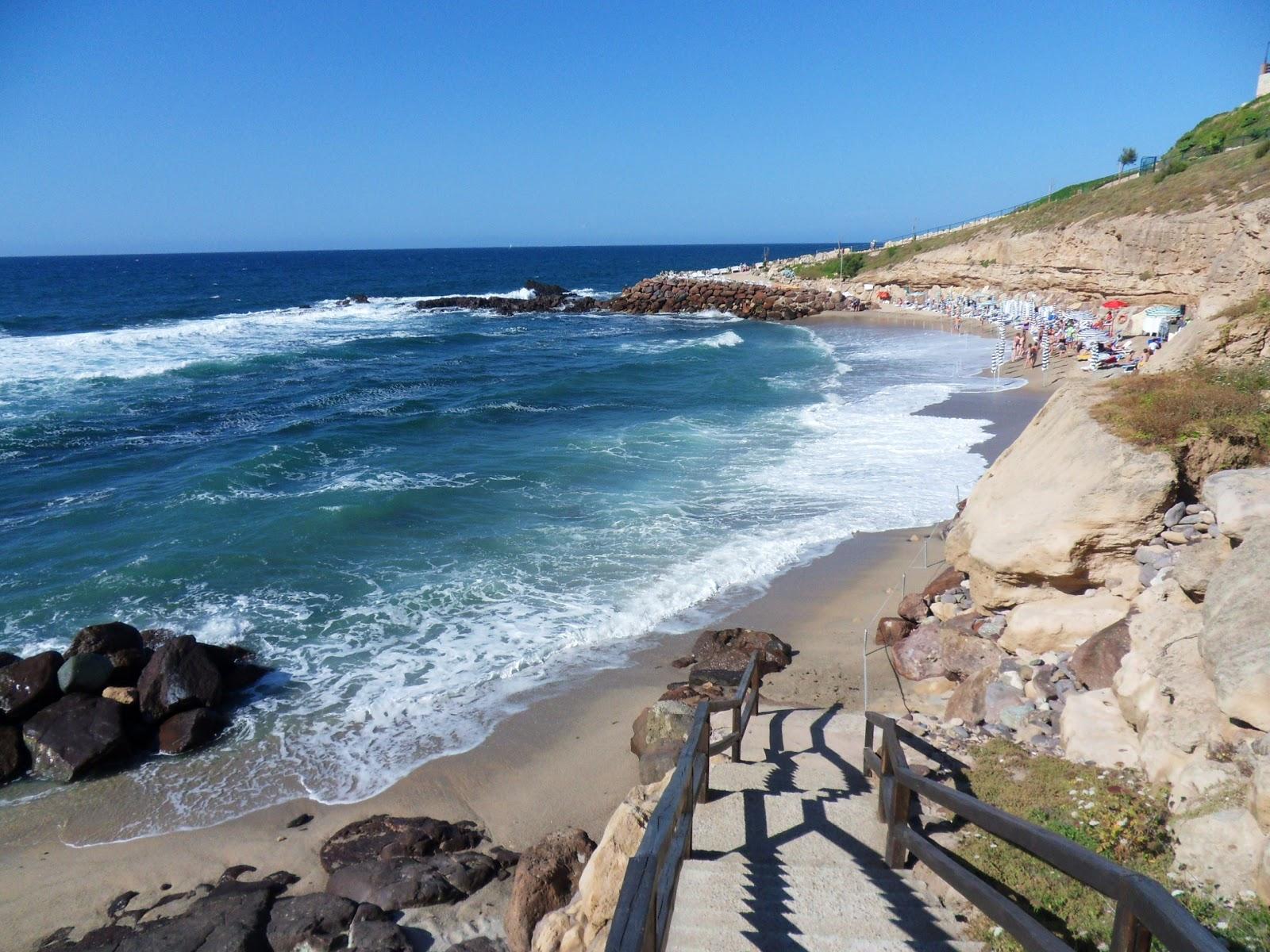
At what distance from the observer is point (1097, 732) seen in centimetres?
617

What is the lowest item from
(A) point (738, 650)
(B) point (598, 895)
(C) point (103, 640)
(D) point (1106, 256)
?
(A) point (738, 650)

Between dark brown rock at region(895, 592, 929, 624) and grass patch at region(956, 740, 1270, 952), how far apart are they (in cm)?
466

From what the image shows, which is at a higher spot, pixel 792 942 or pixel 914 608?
pixel 792 942

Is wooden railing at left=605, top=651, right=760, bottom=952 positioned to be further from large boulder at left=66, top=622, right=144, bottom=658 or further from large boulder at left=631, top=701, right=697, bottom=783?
large boulder at left=66, top=622, right=144, bottom=658

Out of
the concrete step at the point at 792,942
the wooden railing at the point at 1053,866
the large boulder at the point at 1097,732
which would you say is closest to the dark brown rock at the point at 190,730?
the concrete step at the point at 792,942

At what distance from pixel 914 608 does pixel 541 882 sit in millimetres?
6628

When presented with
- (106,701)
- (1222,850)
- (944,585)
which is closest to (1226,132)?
(944,585)

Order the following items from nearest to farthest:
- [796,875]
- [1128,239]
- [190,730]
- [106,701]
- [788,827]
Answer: [796,875]
[788,827]
[190,730]
[106,701]
[1128,239]

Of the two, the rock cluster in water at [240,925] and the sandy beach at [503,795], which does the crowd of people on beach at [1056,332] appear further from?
the rock cluster in water at [240,925]

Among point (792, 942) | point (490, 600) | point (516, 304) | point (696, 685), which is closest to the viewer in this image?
point (792, 942)

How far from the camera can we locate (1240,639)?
196 inches

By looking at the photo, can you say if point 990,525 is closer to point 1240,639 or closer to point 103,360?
point 1240,639

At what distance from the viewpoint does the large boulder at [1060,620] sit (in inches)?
326

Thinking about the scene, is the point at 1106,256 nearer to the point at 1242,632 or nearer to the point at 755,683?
the point at 755,683
